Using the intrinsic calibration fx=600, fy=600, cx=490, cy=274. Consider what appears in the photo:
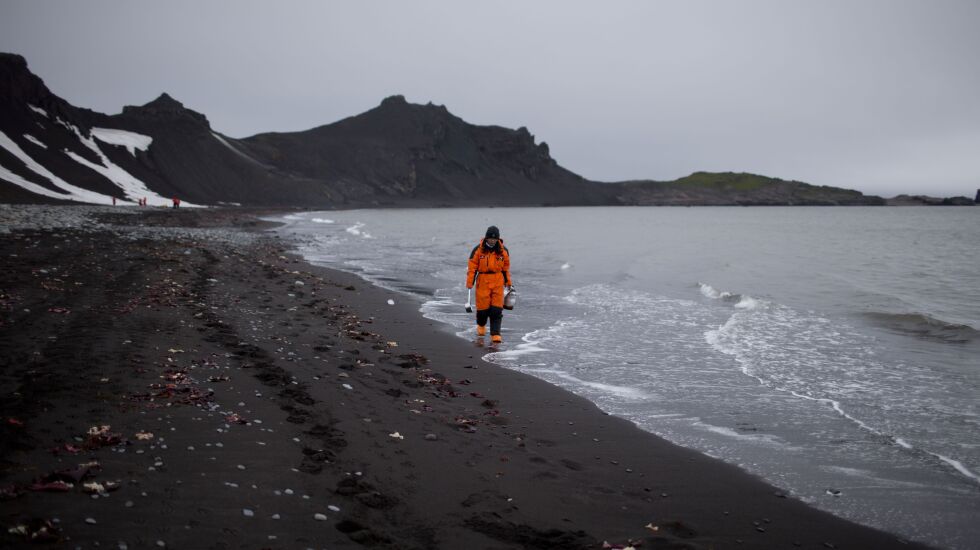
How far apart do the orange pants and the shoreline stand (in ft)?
7.00

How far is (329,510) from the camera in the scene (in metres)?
4.36

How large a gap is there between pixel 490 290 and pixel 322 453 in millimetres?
6811

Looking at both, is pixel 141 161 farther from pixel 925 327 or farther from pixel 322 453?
pixel 322 453

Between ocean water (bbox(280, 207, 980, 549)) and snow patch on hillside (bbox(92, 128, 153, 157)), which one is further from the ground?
snow patch on hillside (bbox(92, 128, 153, 157))

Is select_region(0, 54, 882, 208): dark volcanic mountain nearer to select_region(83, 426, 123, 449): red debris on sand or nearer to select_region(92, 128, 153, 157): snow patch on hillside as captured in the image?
select_region(92, 128, 153, 157): snow patch on hillside

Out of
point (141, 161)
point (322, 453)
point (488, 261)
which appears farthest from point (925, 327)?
point (141, 161)

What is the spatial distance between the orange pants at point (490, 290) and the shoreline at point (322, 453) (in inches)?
84.0

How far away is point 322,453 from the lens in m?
5.30

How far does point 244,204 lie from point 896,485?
10289cm

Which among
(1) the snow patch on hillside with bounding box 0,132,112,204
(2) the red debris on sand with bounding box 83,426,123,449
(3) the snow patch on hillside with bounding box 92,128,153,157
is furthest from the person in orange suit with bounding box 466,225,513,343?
(3) the snow patch on hillside with bounding box 92,128,153,157

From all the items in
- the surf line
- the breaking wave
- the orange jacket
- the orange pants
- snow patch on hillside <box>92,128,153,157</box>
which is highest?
snow patch on hillside <box>92,128,153,157</box>

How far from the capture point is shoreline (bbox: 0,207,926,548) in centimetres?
406

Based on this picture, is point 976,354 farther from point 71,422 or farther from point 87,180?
point 87,180

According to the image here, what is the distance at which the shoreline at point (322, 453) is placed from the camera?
406cm
